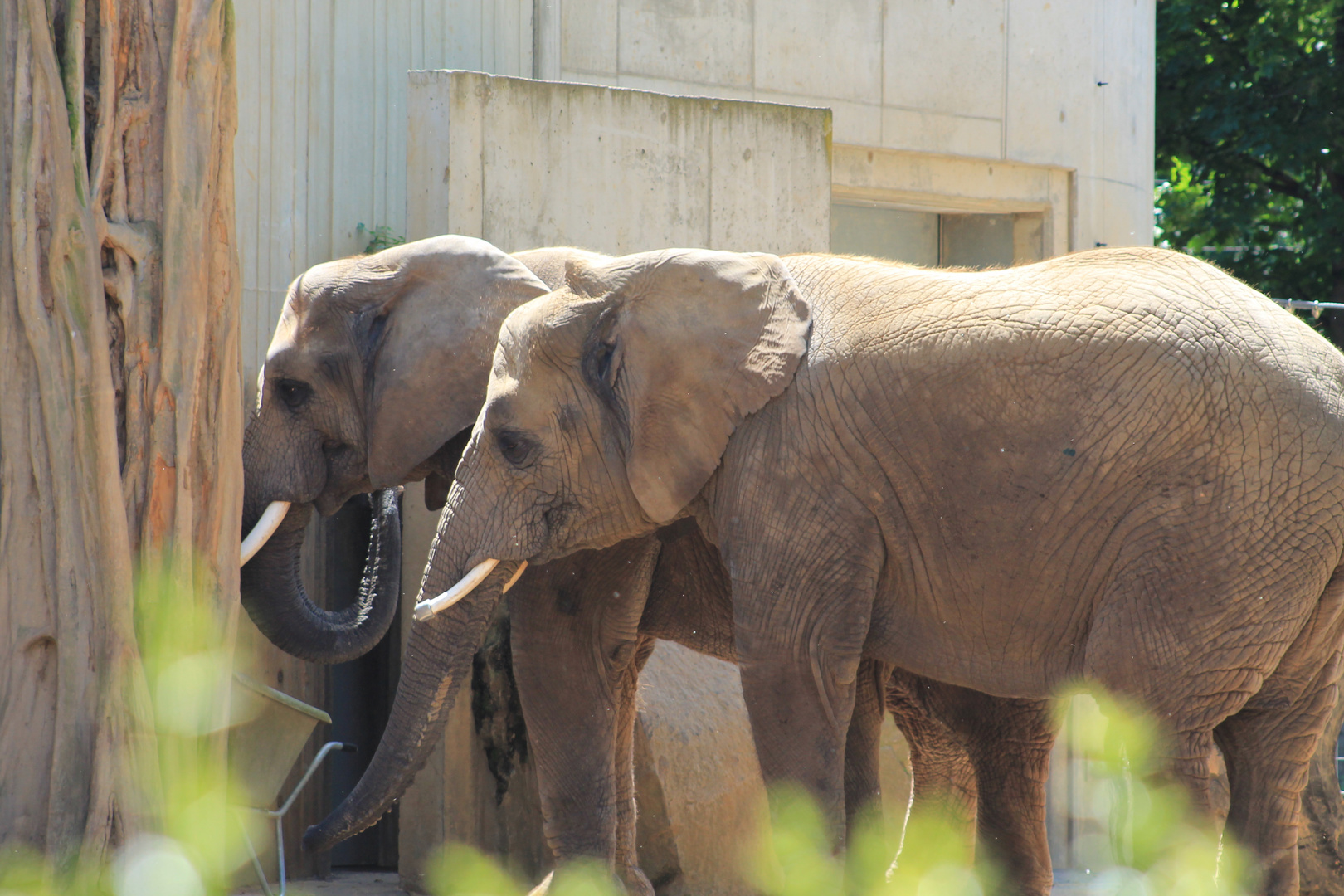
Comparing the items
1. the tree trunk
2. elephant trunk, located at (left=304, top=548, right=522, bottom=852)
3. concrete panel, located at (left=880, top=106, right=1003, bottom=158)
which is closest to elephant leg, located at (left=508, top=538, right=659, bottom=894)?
elephant trunk, located at (left=304, top=548, right=522, bottom=852)

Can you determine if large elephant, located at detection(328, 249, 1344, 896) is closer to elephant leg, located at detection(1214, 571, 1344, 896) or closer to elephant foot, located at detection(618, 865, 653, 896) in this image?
elephant leg, located at detection(1214, 571, 1344, 896)

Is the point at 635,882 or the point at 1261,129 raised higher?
the point at 1261,129

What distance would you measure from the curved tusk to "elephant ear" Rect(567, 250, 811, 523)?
0.53 metres

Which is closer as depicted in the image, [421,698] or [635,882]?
[421,698]

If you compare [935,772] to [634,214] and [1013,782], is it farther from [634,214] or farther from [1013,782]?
[634,214]

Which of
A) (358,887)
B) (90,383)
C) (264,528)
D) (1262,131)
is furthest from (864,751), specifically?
(1262,131)

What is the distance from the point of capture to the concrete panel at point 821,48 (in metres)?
8.94

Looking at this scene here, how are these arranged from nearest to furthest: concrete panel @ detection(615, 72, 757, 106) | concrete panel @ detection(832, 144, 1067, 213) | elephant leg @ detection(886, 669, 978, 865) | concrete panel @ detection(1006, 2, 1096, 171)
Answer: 1. elephant leg @ detection(886, 669, 978, 865)
2. concrete panel @ detection(615, 72, 757, 106)
3. concrete panel @ detection(832, 144, 1067, 213)
4. concrete panel @ detection(1006, 2, 1096, 171)

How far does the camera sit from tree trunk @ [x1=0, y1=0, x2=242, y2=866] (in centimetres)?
435

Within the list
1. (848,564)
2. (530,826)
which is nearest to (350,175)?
(530,826)

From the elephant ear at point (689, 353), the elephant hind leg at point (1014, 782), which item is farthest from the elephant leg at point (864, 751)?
the elephant ear at point (689, 353)

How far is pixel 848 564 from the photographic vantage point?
4.79m

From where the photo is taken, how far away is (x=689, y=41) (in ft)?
28.5

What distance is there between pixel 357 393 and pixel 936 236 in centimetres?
496
